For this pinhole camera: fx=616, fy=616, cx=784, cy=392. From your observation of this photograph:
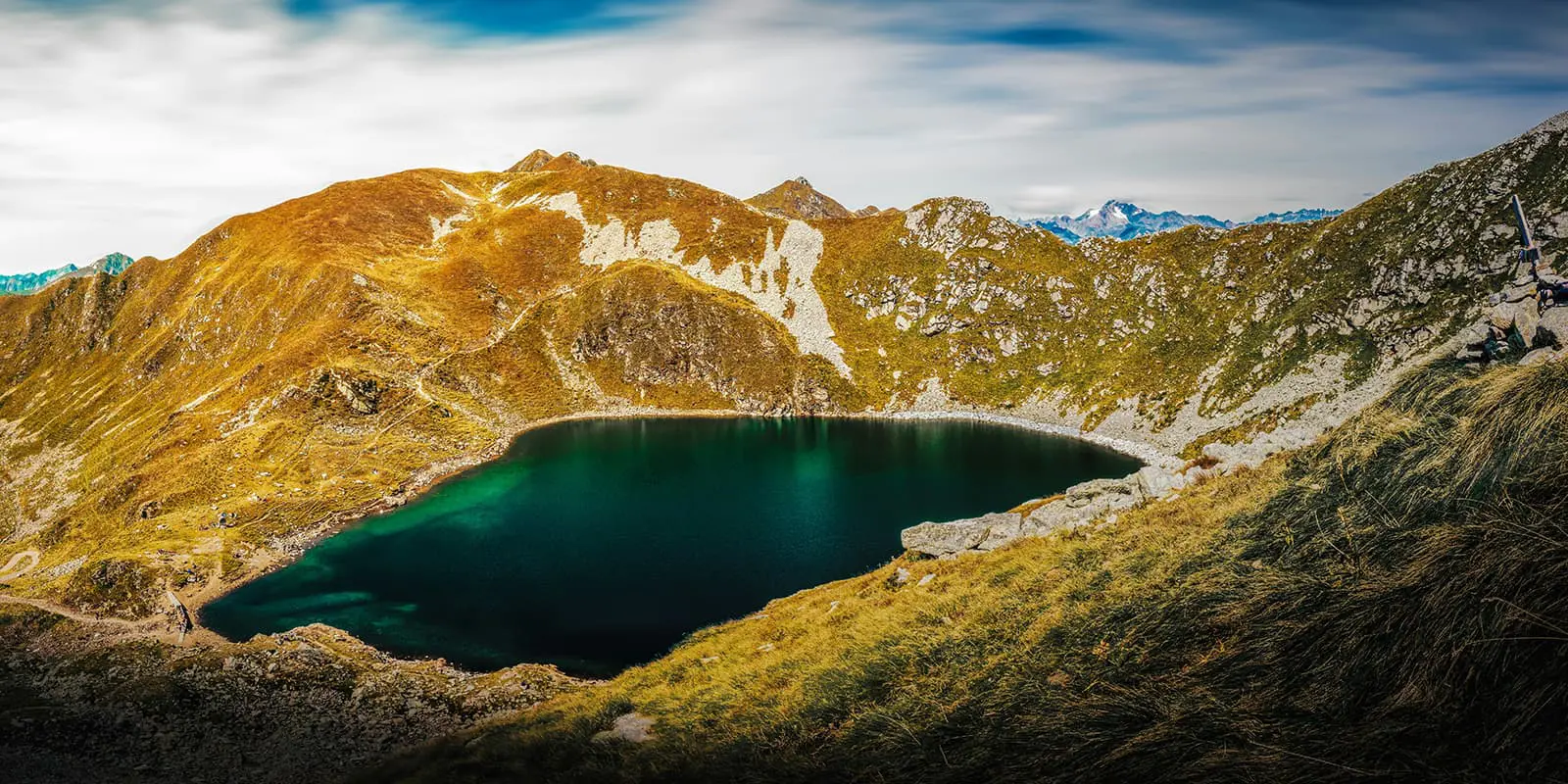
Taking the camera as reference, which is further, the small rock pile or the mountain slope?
the mountain slope

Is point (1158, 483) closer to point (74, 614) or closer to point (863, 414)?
point (74, 614)

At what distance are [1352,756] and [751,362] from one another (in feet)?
363

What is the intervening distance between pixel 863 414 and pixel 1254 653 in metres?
102

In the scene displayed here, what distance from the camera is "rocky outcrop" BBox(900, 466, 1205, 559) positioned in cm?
2252

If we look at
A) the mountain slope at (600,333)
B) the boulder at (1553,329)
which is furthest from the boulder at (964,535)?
the mountain slope at (600,333)

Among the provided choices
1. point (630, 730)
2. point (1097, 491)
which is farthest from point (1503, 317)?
point (630, 730)

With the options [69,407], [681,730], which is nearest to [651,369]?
[69,407]

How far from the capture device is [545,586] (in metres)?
44.3

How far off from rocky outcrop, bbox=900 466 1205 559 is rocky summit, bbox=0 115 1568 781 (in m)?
0.25

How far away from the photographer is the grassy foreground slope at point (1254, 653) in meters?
5.44

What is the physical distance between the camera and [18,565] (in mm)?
57812

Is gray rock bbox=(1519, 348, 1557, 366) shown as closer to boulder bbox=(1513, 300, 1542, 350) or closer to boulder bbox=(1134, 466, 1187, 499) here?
boulder bbox=(1513, 300, 1542, 350)

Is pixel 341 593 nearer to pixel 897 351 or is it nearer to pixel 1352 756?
pixel 1352 756

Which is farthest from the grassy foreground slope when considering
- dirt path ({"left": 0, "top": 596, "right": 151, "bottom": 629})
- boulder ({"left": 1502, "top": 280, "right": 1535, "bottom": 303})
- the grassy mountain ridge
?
the grassy mountain ridge
